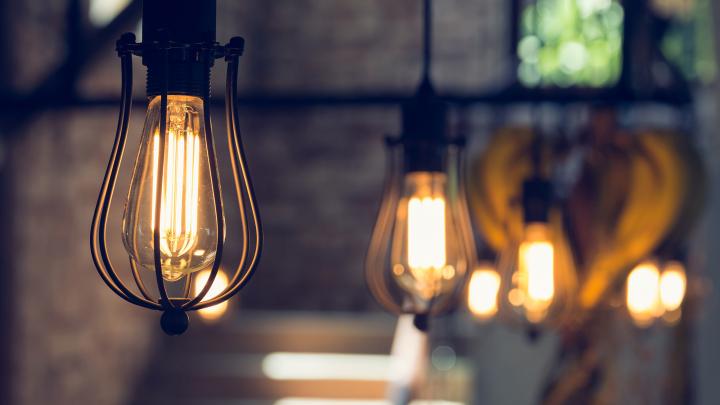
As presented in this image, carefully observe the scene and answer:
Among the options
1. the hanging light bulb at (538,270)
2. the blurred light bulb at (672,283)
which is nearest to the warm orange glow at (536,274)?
the hanging light bulb at (538,270)

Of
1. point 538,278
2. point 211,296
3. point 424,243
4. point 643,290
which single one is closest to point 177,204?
point 424,243

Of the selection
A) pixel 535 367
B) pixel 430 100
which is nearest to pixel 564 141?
pixel 430 100

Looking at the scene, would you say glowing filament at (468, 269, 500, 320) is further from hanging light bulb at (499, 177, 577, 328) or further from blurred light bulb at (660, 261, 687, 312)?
hanging light bulb at (499, 177, 577, 328)

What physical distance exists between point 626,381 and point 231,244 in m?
3.16

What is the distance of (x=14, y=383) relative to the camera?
3.71 meters

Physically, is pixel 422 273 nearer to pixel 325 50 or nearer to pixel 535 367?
pixel 535 367

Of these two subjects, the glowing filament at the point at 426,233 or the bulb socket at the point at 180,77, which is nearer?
the bulb socket at the point at 180,77

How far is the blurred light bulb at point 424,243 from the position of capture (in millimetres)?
1203

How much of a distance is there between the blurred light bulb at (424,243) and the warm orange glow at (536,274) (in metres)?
0.39

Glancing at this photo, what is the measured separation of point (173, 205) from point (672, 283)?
9.22 ft

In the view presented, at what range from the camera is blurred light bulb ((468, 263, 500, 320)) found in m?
3.19

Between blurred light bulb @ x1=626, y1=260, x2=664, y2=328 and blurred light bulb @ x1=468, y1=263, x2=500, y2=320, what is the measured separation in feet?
1.46

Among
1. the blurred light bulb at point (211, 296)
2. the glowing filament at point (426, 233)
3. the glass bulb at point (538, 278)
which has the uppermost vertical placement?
the glowing filament at point (426, 233)

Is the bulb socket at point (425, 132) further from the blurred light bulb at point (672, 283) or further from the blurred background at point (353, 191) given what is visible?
the blurred light bulb at point (672, 283)
